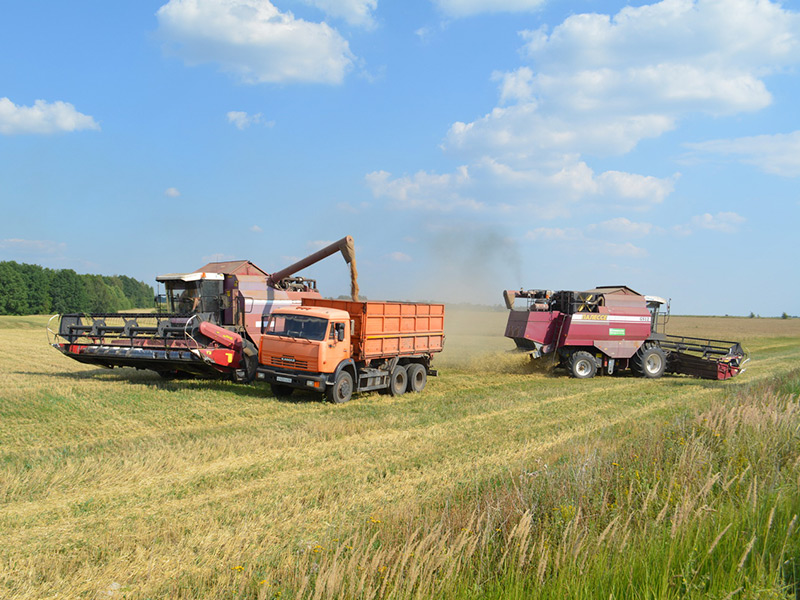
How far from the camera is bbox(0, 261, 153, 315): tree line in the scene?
6550 cm

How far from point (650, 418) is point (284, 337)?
8.06 m

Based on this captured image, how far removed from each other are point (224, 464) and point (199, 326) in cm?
681

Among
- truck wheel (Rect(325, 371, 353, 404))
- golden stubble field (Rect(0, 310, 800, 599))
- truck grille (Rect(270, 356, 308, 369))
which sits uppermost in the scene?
truck grille (Rect(270, 356, 308, 369))

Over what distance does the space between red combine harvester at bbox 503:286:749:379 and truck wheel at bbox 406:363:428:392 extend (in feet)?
16.1

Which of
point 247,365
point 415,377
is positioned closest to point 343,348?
point 247,365

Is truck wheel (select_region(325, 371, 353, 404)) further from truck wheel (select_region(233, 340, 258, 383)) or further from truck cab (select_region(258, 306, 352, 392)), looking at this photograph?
truck wheel (select_region(233, 340, 258, 383))

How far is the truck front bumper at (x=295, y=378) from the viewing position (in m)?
12.8

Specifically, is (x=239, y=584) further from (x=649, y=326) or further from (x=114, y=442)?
(x=649, y=326)

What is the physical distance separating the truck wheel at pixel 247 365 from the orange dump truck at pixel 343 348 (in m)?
0.79

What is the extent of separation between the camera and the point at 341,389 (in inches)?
525

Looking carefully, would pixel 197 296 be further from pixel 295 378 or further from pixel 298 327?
pixel 295 378

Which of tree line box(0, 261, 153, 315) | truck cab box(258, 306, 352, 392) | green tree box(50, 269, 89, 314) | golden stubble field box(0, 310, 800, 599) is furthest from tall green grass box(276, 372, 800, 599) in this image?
green tree box(50, 269, 89, 314)

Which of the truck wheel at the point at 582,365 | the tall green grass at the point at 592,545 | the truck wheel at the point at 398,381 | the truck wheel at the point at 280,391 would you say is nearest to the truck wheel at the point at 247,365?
the truck wheel at the point at 280,391

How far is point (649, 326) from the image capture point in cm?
2039
